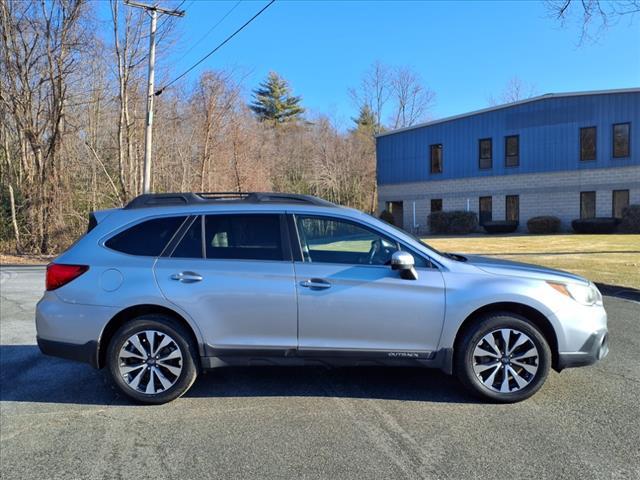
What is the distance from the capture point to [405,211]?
38375 mm

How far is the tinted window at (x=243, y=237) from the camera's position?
423 centimetres

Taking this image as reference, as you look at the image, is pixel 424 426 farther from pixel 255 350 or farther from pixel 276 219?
pixel 276 219

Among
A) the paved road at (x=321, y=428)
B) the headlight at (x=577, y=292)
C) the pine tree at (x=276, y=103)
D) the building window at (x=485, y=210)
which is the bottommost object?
the paved road at (x=321, y=428)

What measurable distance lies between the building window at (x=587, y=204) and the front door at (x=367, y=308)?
99.6 ft

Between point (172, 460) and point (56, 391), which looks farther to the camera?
point (56, 391)

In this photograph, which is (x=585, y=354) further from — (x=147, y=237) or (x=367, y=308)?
(x=147, y=237)

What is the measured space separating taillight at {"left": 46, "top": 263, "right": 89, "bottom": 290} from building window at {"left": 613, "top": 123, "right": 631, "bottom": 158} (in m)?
32.4

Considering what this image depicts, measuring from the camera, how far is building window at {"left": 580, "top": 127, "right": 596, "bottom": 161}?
29.9 meters

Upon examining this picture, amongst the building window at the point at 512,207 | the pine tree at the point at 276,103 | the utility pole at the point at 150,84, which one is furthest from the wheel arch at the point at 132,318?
the pine tree at the point at 276,103

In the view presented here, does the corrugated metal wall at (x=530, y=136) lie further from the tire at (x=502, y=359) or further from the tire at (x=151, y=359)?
the tire at (x=151, y=359)

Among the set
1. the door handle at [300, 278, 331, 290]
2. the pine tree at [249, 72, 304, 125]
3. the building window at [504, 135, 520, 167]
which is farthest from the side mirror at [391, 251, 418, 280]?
the pine tree at [249, 72, 304, 125]

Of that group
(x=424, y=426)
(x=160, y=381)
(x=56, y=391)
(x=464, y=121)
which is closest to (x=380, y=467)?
(x=424, y=426)

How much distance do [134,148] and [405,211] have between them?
21123 mm

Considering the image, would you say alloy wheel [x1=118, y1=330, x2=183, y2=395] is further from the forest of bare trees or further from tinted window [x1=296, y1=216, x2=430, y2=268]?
the forest of bare trees
